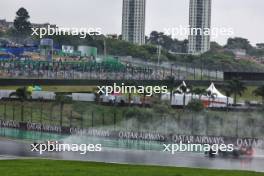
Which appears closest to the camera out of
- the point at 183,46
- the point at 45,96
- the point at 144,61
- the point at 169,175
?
the point at 169,175

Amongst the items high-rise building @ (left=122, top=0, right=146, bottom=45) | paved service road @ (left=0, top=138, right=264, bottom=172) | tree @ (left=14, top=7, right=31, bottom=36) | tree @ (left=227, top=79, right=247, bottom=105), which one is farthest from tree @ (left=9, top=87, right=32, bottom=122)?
tree @ (left=14, top=7, right=31, bottom=36)

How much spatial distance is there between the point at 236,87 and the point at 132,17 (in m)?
6.20

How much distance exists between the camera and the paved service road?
82.7 ft

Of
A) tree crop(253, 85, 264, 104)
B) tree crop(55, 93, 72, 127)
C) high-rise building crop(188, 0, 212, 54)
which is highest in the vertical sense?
high-rise building crop(188, 0, 212, 54)

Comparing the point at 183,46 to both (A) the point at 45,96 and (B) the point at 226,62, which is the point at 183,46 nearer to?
(B) the point at 226,62

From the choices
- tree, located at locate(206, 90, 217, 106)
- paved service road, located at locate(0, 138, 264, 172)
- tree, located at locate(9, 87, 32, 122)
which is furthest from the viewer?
tree, located at locate(206, 90, 217, 106)

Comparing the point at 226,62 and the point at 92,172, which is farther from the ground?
the point at 226,62

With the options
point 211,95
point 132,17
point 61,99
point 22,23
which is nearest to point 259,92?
point 211,95

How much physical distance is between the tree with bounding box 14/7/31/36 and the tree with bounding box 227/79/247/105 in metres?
18.4

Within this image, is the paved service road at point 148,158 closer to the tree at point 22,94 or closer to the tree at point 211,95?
the tree at point 22,94

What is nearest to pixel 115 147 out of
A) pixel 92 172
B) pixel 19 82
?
pixel 19 82

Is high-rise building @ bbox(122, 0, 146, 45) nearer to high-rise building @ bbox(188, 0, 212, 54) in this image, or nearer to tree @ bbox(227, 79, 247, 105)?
high-rise building @ bbox(188, 0, 212, 54)

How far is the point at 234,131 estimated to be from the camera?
32.5 metres

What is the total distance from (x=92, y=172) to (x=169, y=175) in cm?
180
